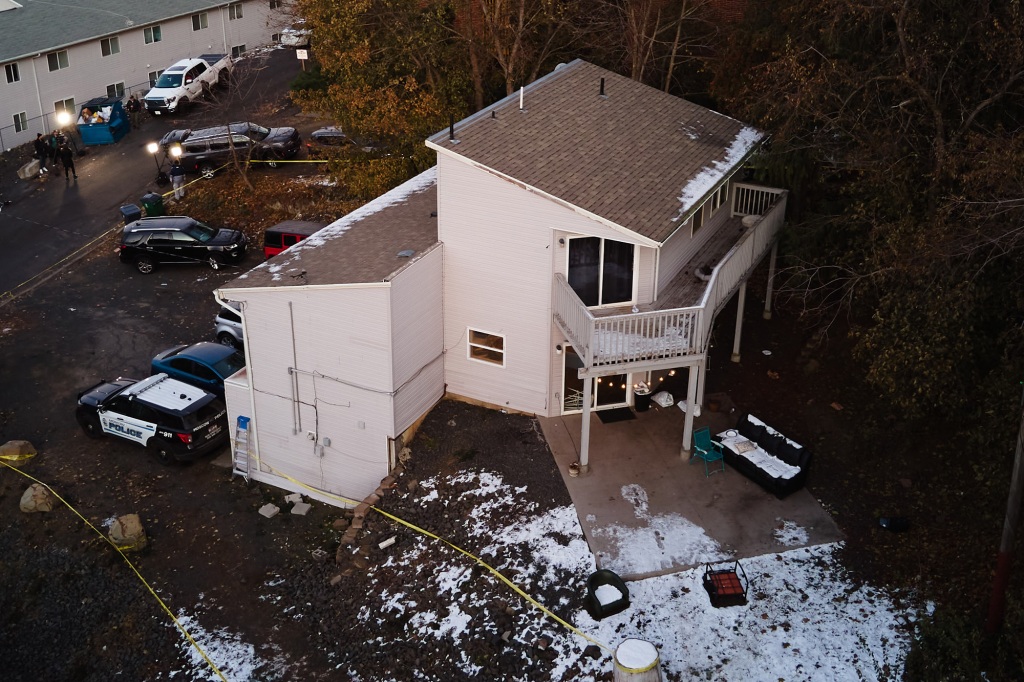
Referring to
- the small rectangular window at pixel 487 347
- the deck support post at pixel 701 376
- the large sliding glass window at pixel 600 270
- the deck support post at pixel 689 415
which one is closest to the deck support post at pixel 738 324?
the deck support post at pixel 701 376

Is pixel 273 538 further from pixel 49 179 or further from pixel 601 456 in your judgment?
pixel 49 179

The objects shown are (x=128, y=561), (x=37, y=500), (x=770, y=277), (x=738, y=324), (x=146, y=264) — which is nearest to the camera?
(x=128, y=561)

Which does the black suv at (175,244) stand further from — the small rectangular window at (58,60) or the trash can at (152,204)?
the small rectangular window at (58,60)

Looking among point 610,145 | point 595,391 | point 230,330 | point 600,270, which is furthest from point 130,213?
point 600,270

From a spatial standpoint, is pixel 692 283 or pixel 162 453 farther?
pixel 162 453

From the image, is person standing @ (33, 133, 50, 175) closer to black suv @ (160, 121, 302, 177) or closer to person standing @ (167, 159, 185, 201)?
black suv @ (160, 121, 302, 177)

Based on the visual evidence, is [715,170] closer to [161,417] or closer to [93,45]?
[161,417]
